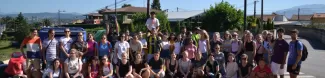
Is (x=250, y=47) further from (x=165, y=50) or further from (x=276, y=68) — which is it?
(x=165, y=50)

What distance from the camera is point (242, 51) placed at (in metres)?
10.7

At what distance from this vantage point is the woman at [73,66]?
8953 millimetres

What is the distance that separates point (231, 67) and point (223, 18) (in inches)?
1109

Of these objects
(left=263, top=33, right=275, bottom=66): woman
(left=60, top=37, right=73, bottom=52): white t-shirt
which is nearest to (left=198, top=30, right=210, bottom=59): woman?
(left=263, top=33, right=275, bottom=66): woman

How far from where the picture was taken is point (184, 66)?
9812 millimetres

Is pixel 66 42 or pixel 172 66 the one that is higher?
pixel 66 42

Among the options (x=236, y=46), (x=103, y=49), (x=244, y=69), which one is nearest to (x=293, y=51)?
(x=244, y=69)

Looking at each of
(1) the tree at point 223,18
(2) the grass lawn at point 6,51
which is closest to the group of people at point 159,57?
(2) the grass lawn at point 6,51

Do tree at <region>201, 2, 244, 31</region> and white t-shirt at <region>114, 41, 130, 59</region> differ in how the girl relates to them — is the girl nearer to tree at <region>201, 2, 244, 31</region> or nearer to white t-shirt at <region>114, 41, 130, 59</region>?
white t-shirt at <region>114, 41, 130, 59</region>

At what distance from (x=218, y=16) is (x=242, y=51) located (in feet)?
88.1

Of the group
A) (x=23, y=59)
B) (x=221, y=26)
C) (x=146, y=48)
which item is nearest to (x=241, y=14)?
(x=221, y=26)

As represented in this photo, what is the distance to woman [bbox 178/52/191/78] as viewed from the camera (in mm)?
9750

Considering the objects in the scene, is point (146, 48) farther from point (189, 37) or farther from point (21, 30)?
point (21, 30)

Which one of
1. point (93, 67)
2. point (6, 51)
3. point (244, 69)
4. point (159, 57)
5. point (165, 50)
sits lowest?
point (6, 51)
